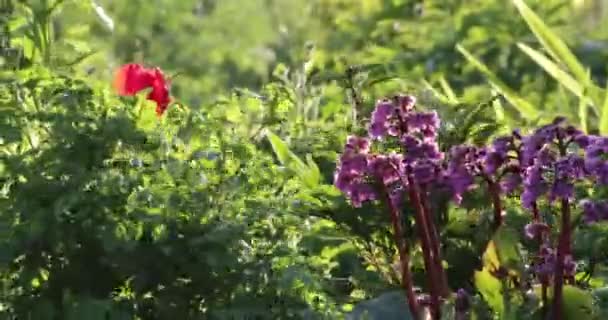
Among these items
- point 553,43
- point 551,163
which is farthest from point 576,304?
point 553,43

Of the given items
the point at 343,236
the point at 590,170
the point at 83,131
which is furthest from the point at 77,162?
the point at 590,170

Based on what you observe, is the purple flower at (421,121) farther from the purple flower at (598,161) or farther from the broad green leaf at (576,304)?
the broad green leaf at (576,304)

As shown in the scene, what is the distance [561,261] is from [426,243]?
0.27 m

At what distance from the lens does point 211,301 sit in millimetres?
2740

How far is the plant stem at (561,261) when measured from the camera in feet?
8.13

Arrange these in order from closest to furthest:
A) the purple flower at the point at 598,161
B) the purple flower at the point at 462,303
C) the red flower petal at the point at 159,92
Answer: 1. the purple flower at the point at 598,161
2. the purple flower at the point at 462,303
3. the red flower petal at the point at 159,92

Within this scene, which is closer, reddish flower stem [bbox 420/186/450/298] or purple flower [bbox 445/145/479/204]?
purple flower [bbox 445/145/479/204]

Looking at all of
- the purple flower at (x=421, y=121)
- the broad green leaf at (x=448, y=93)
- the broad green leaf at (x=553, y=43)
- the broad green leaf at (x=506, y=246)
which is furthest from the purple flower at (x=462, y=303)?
the broad green leaf at (x=553, y=43)

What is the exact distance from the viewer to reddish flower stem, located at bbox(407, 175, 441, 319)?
8.33 feet

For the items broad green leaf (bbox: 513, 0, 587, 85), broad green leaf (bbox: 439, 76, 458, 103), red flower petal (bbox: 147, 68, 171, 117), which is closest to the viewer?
broad green leaf (bbox: 439, 76, 458, 103)

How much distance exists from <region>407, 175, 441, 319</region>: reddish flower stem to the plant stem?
241mm

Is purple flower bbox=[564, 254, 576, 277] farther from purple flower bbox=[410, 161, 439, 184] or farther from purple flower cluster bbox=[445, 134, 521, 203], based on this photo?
purple flower bbox=[410, 161, 439, 184]

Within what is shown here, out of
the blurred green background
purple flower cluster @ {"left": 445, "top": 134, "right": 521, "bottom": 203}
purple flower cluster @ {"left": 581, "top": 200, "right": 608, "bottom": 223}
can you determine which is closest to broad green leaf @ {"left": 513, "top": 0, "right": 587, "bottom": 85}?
the blurred green background

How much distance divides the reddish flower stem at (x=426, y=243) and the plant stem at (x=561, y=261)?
241mm
